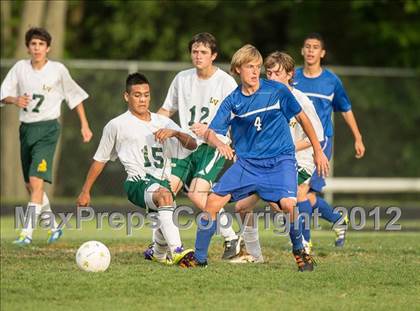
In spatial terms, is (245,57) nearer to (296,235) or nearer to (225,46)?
(296,235)

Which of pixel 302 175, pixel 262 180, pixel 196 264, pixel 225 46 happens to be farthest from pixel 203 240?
pixel 225 46

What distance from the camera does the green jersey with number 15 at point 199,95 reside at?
11.3m

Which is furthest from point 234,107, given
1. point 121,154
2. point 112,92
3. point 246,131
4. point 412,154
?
point 412,154

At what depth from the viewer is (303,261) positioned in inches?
377

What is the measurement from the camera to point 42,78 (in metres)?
13.3

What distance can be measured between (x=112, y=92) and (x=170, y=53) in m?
4.24

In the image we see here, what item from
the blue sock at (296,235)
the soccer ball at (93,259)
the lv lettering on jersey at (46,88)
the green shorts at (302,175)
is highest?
the lv lettering on jersey at (46,88)

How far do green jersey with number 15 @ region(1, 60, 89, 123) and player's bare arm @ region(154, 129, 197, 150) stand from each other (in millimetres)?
3223

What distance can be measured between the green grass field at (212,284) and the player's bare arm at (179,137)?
45.5 inches

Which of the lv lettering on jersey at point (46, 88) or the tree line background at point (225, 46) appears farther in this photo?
the tree line background at point (225, 46)

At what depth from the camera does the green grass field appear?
26.5 ft

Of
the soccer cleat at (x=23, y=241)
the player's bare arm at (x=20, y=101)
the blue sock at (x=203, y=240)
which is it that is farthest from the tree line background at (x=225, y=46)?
the blue sock at (x=203, y=240)

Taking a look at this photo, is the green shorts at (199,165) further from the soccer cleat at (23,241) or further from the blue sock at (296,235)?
the soccer cleat at (23,241)

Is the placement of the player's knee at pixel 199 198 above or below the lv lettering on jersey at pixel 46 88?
below
